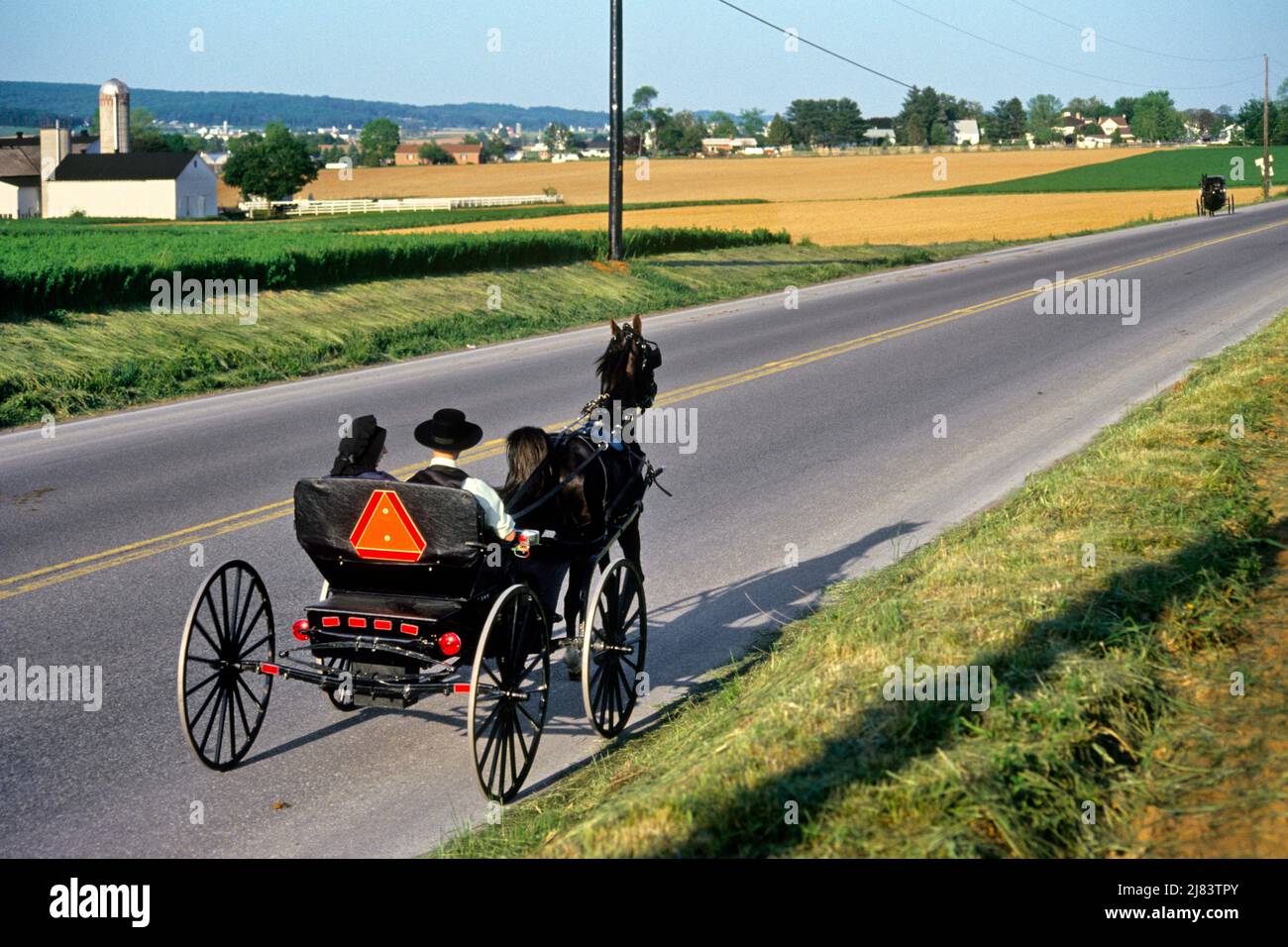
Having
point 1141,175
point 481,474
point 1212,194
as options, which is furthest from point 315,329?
point 1141,175

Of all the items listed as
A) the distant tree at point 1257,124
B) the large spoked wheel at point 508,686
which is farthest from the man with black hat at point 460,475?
the distant tree at point 1257,124

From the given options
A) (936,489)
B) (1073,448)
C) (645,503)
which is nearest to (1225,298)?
(1073,448)

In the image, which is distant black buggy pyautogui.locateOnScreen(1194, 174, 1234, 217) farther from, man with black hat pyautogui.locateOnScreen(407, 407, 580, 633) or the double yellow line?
man with black hat pyautogui.locateOnScreen(407, 407, 580, 633)

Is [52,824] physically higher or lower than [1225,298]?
Answer: lower

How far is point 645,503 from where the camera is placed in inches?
433

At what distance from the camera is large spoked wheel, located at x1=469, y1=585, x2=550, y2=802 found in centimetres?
558

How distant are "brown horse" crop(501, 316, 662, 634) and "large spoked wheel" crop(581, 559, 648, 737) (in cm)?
21

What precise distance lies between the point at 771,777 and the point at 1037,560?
3347mm

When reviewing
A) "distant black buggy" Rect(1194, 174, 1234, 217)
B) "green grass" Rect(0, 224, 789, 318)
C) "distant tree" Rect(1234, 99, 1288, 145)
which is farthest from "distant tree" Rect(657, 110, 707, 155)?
"green grass" Rect(0, 224, 789, 318)

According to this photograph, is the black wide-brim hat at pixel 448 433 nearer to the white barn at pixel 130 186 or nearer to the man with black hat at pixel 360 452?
the man with black hat at pixel 360 452

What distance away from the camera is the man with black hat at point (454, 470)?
615 centimetres

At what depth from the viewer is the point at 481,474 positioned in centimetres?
1172

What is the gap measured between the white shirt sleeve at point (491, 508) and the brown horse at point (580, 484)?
29cm
